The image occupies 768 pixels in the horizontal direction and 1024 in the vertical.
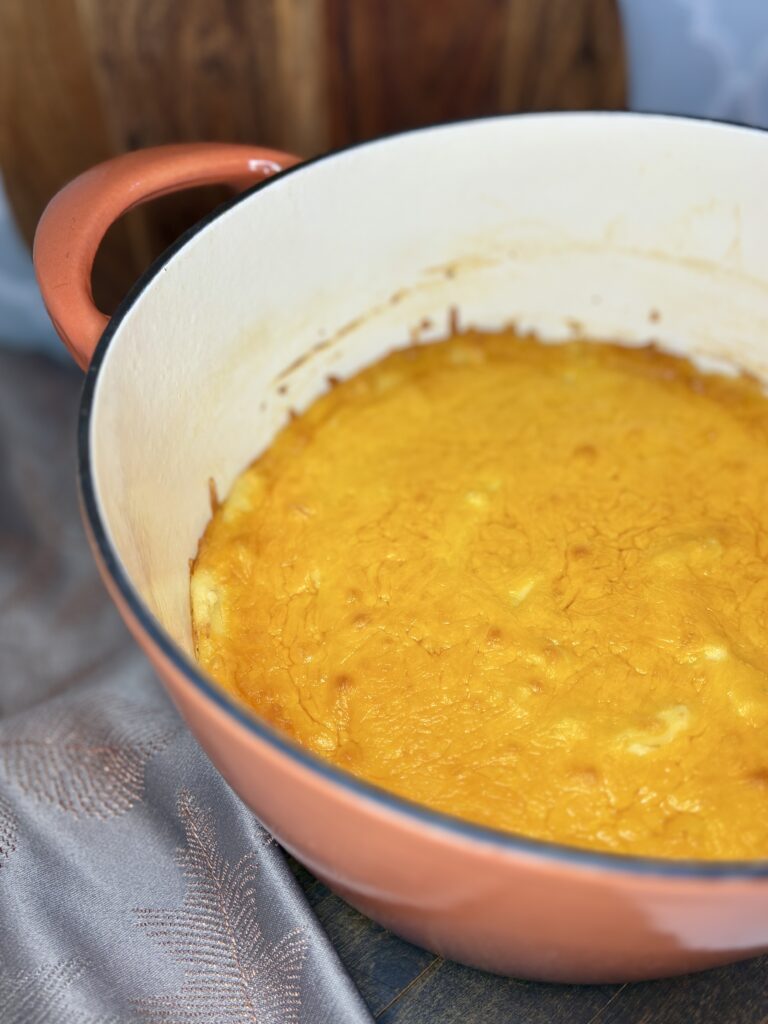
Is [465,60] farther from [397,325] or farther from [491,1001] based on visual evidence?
[491,1001]

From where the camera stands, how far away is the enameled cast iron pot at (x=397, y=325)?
521 millimetres

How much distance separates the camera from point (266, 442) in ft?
3.39

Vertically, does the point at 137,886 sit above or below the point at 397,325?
below

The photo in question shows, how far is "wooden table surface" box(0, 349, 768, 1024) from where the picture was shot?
725 millimetres

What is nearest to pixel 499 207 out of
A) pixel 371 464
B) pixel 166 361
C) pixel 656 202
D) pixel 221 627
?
pixel 656 202

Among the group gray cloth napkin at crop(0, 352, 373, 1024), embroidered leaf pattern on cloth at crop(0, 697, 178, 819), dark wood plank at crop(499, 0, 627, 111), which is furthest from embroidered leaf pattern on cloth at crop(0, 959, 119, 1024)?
dark wood plank at crop(499, 0, 627, 111)

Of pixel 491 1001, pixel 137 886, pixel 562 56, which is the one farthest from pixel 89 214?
pixel 562 56

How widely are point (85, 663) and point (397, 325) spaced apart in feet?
1.96

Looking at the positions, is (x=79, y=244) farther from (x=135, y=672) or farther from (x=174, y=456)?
(x=135, y=672)

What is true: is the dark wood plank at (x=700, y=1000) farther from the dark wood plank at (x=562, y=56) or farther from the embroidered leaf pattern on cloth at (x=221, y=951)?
the dark wood plank at (x=562, y=56)

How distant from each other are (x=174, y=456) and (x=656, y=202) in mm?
549

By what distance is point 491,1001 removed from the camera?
0.73 m

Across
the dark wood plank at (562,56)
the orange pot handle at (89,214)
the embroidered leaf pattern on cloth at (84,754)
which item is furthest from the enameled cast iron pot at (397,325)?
the dark wood plank at (562,56)

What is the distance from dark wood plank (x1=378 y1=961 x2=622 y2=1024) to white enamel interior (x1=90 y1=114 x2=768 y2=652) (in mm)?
325
